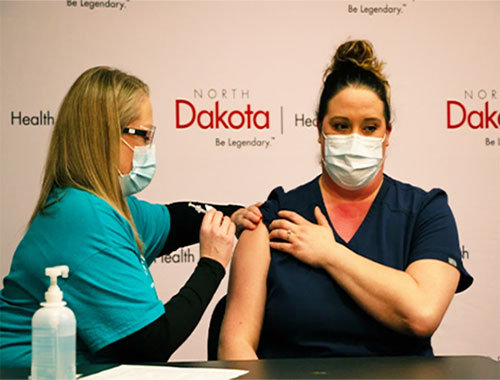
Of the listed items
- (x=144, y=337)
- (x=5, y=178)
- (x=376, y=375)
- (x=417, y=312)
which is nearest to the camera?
(x=376, y=375)

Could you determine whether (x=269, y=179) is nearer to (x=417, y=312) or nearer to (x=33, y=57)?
(x=33, y=57)

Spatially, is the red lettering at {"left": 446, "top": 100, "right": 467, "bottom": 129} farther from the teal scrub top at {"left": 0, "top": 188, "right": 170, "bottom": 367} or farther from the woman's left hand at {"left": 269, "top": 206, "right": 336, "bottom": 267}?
the teal scrub top at {"left": 0, "top": 188, "right": 170, "bottom": 367}

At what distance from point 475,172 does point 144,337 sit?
2148 mm

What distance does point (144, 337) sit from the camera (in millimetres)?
1544

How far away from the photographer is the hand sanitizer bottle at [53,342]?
1.27m

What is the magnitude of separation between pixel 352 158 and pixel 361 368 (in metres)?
0.81

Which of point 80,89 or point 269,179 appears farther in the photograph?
point 269,179

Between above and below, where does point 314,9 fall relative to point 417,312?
above

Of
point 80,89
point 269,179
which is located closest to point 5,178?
point 269,179

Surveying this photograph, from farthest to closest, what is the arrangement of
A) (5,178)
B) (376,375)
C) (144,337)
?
(5,178)
(144,337)
(376,375)

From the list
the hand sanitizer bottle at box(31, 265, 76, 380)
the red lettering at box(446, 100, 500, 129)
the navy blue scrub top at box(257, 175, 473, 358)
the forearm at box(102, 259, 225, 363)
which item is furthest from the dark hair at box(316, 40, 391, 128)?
the red lettering at box(446, 100, 500, 129)

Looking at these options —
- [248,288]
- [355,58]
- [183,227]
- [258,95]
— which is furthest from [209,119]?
[248,288]

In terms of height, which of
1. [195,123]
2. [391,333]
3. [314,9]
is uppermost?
[314,9]

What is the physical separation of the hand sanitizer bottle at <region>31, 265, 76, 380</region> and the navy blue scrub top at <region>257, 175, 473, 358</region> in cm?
69
